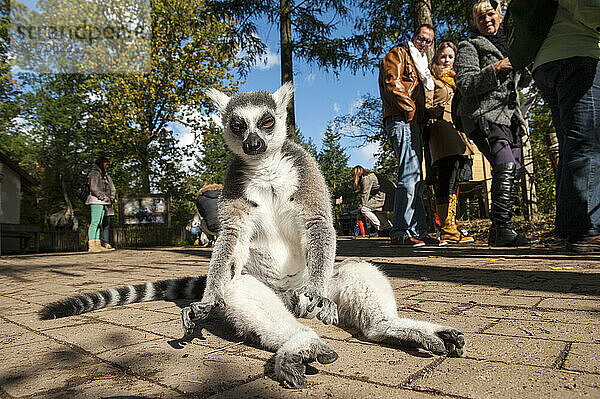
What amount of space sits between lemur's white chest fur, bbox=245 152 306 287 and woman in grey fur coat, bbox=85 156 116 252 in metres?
11.1

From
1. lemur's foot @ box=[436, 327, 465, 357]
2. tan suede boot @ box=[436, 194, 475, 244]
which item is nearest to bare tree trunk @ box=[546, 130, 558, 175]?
tan suede boot @ box=[436, 194, 475, 244]

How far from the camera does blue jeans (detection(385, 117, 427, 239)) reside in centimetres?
Answer: 687

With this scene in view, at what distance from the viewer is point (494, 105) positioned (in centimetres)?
564

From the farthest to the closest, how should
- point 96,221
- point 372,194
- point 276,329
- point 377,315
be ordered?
point 372,194
point 96,221
point 377,315
point 276,329

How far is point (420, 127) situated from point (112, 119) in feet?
68.1

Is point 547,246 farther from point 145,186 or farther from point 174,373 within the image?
point 145,186

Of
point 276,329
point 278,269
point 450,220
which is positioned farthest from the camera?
point 450,220

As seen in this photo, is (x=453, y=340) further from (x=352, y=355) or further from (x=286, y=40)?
(x=286, y=40)

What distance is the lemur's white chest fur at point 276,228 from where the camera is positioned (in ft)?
8.54

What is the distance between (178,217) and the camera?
115 feet

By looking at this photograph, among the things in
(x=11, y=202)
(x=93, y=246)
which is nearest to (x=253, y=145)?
(x=93, y=246)

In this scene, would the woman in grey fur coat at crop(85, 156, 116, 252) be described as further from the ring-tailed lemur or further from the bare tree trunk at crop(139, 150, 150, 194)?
the bare tree trunk at crop(139, 150, 150, 194)

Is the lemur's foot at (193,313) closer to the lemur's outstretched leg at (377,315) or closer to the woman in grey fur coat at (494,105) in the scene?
the lemur's outstretched leg at (377,315)

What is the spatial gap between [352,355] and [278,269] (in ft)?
3.04
